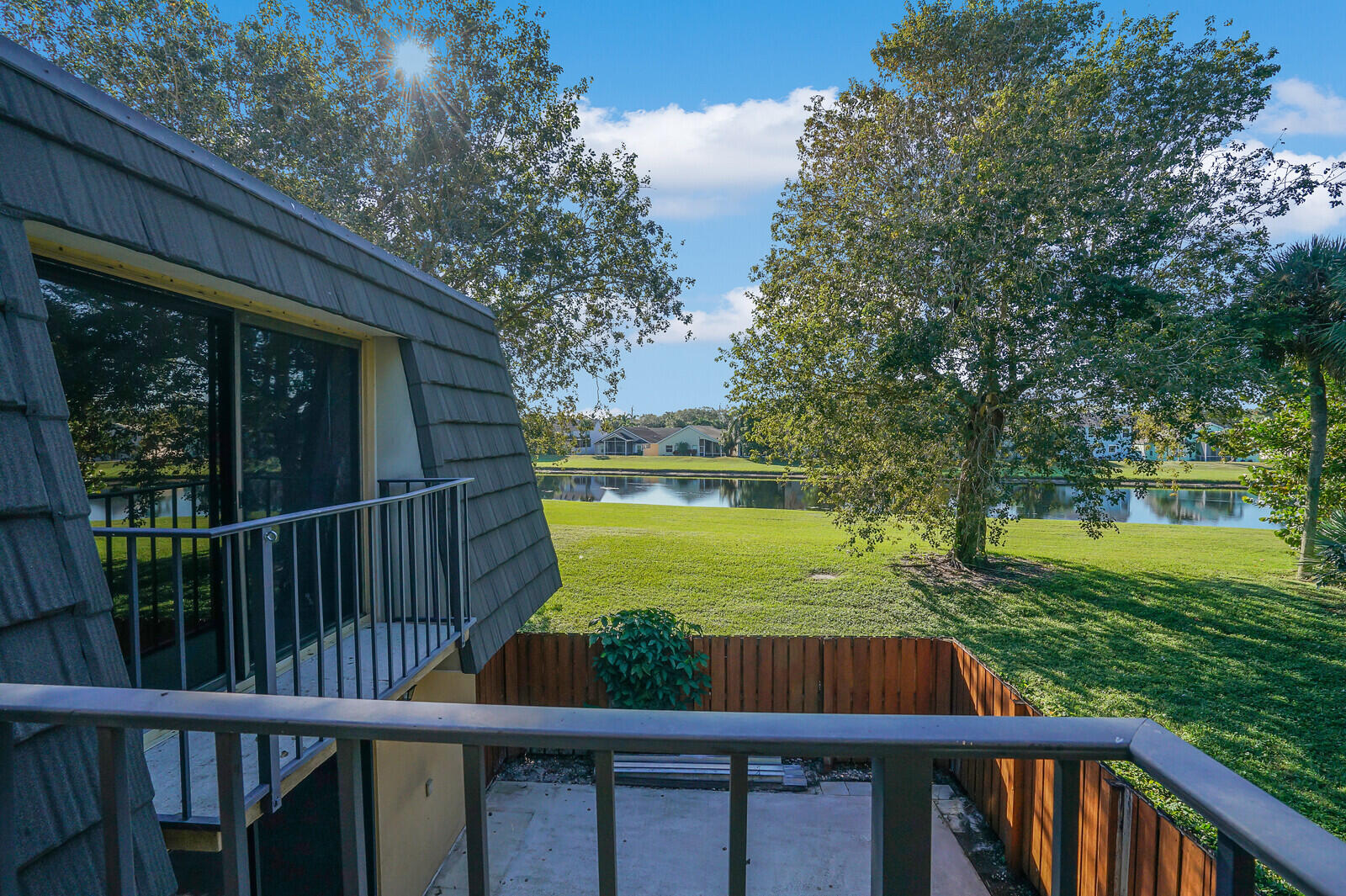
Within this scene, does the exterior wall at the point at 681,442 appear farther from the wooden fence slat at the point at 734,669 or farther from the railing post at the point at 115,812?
the railing post at the point at 115,812

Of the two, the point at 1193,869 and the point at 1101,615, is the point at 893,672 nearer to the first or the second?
the point at 1193,869

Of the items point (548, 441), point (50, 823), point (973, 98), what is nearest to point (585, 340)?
point (548, 441)

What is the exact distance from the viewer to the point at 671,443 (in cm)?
6719

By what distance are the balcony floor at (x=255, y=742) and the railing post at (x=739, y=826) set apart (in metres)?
1.39

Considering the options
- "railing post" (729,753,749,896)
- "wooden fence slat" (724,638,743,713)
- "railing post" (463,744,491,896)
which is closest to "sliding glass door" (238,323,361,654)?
"railing post" (463,744,491,896)

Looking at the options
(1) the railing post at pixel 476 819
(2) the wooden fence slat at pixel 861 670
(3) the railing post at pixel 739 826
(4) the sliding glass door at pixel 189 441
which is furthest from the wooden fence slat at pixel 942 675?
(1) the railing post at pixel 476 819

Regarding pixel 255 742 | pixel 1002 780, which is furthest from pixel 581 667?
pixel 255 742

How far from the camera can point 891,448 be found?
10.5m

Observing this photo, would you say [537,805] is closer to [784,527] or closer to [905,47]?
[905,47]

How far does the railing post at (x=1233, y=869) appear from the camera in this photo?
2.34 ft

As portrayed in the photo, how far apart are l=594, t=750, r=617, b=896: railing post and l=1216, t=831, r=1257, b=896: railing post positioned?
27.1 inches

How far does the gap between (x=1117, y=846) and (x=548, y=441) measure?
1059 centimetres

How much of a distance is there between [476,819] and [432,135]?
41.4ft

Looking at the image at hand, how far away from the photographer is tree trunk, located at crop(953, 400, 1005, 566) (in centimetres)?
991
